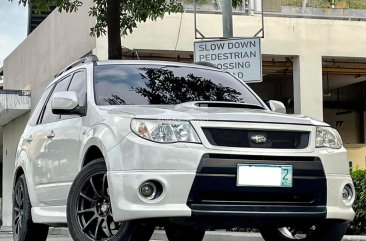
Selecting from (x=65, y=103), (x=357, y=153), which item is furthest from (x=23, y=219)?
(x=357, y=153)

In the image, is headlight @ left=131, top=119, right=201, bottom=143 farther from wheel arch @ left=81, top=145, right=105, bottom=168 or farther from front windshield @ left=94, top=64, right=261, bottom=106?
front windshield @ left=94, top=64, right=261, bottom=106

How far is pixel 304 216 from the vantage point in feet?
16.4

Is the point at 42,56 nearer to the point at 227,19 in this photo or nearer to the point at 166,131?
the point at 227,19

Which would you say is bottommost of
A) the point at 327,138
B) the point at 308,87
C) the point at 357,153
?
the point at 357,153

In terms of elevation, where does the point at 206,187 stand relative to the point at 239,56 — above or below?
below

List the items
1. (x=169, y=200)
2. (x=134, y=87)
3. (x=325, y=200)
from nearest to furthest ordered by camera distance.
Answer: (x=169, y=200) < (x=325, y=200) < (x=134, y=87)

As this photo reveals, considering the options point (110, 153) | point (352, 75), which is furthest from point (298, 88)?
point (110, 153)

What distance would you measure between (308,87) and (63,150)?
37.9ft

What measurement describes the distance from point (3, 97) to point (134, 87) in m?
16.5

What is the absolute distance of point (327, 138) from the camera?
530 cm

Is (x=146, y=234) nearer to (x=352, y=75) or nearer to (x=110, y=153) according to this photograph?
(x=110, y=153)

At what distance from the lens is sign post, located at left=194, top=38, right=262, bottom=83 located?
9.69 m

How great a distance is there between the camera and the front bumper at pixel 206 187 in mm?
4711

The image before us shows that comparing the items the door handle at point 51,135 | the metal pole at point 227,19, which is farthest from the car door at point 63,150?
the metal pole at point 227,19
